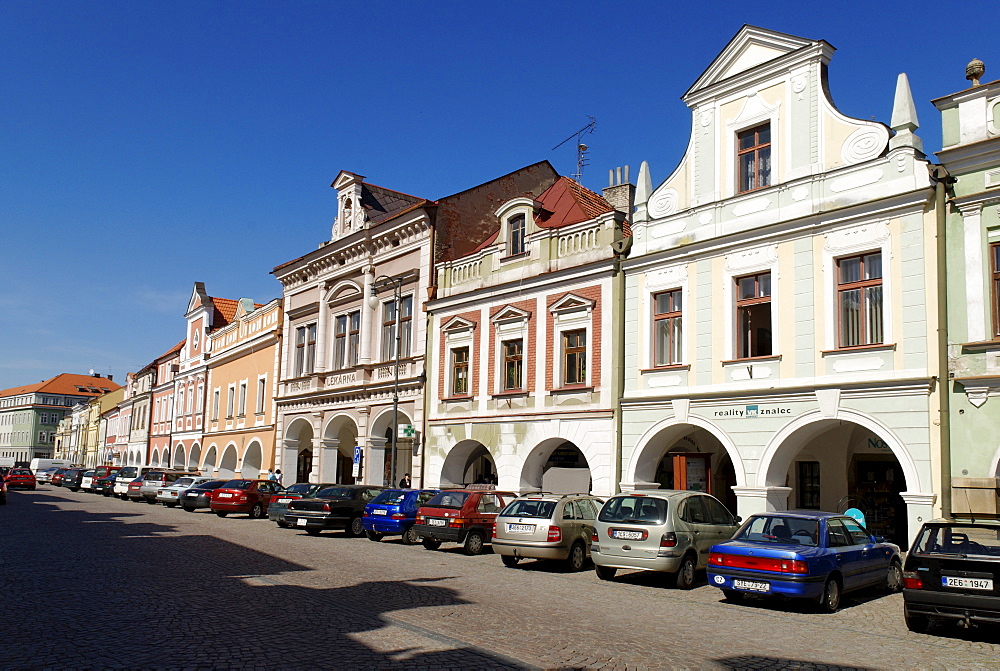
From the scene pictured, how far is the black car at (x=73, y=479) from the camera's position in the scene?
59.7 meters

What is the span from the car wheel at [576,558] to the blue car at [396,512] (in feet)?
19.5

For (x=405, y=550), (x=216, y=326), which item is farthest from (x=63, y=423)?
(x=405, y=550)

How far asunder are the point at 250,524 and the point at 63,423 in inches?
4810

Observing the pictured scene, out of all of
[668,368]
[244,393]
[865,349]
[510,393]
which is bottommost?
[510,393]

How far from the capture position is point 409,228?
3381 centimetres

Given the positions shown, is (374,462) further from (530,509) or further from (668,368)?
(530,509)

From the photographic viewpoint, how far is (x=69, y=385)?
498 ft

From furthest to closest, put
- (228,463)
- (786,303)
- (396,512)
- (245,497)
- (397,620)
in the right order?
(228,463)
(245,497)
(396,512)
(786,303)
(397,620)

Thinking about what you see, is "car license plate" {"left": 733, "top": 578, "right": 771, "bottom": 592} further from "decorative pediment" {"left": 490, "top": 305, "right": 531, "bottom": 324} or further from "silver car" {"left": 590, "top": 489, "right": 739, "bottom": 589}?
"decorative pediment" {"left": 490, "top": 305, "right": 531, "bottom": 324}

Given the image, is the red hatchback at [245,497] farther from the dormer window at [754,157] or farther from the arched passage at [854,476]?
the dormer window at [754,157]

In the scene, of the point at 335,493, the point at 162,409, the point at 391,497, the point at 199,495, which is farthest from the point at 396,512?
the point at 162,409

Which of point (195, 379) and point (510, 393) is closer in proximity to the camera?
point (510, 393)

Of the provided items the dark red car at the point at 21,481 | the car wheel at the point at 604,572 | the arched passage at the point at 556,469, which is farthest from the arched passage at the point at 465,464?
the dark red car at the point at 21,481

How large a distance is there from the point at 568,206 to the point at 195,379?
3695cm
